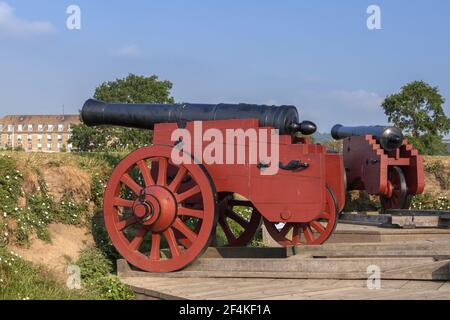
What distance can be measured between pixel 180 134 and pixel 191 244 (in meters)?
1.31

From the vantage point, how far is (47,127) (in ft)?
379

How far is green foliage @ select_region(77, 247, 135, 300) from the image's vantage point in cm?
737

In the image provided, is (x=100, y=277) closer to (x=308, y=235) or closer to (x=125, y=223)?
(x=125, y=223)

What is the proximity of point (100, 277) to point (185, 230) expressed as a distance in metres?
1.14

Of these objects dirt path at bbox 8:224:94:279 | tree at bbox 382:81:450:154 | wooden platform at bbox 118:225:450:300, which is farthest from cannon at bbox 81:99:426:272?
tree at bbox 382:81:450:154

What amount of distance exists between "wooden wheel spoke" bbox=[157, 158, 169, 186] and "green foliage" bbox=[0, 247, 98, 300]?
1.59 m

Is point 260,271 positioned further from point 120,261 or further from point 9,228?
point 9,228

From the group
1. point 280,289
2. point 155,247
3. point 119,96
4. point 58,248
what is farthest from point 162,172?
point 119,96

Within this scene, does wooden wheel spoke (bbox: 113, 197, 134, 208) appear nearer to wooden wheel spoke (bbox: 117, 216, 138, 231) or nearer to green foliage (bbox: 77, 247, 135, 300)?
wooden wheel spoke (bbox: 117, 216, 138, 231)

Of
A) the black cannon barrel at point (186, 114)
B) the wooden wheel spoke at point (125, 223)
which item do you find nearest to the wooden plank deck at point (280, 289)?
the wooden wheel spoke at point (125, 223)

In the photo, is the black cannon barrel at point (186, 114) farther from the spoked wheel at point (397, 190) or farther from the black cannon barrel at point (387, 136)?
the spoked wheel at point (397, 190)

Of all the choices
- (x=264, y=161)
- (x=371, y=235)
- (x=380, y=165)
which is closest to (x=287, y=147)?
(x=264, y=161)

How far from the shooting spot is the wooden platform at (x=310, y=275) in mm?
6418

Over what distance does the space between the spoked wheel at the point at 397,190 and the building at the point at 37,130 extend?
9838 cm
